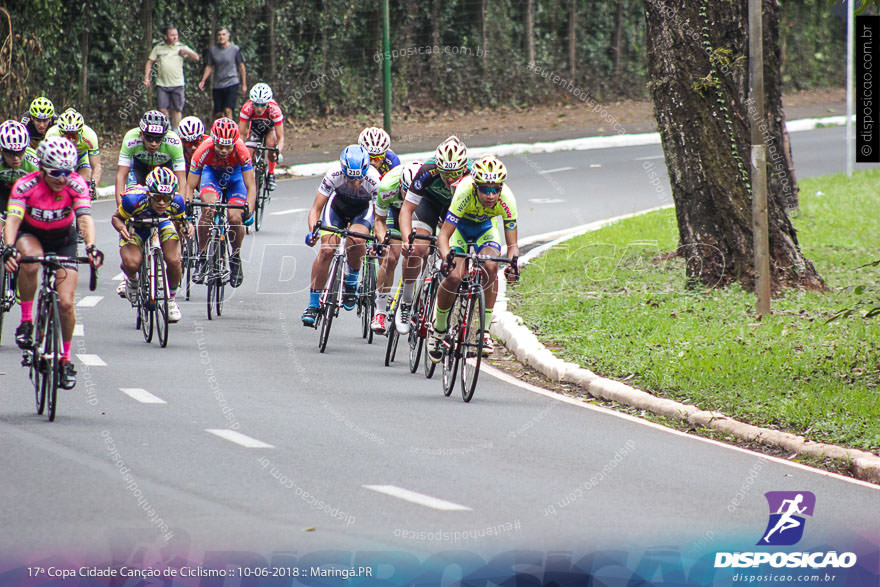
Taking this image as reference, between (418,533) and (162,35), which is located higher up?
(162,35)

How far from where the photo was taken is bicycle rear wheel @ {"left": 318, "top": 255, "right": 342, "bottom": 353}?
42.4ft

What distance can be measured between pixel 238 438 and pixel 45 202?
2.69 m

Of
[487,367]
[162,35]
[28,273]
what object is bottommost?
[487,367]

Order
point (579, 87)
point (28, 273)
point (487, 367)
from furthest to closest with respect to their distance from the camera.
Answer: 1. point (579, 87)
2. point (487, 367)
3. point (28, 273)

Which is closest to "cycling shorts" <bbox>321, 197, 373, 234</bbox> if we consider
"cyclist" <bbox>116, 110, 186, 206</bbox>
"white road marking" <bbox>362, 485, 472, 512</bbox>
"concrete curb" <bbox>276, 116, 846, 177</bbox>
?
"cyclist" <bbox>116, 110, 186, 206</bbox>

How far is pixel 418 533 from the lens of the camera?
23.2 ft

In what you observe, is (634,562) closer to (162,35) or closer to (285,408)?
(285,408)

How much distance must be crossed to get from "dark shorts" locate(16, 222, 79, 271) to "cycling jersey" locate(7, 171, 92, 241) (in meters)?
0.02

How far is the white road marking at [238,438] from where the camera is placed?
9.03 metres

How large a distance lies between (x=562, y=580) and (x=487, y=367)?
611cm

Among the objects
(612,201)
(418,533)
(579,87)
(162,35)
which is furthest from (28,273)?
(579,87)

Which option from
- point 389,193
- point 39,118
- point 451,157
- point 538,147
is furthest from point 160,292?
point 538,147

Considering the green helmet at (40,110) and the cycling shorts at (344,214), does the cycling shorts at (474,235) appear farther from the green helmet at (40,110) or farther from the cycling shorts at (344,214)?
the green helmet at (40,110)

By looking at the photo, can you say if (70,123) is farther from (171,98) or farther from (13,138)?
(171,98)
